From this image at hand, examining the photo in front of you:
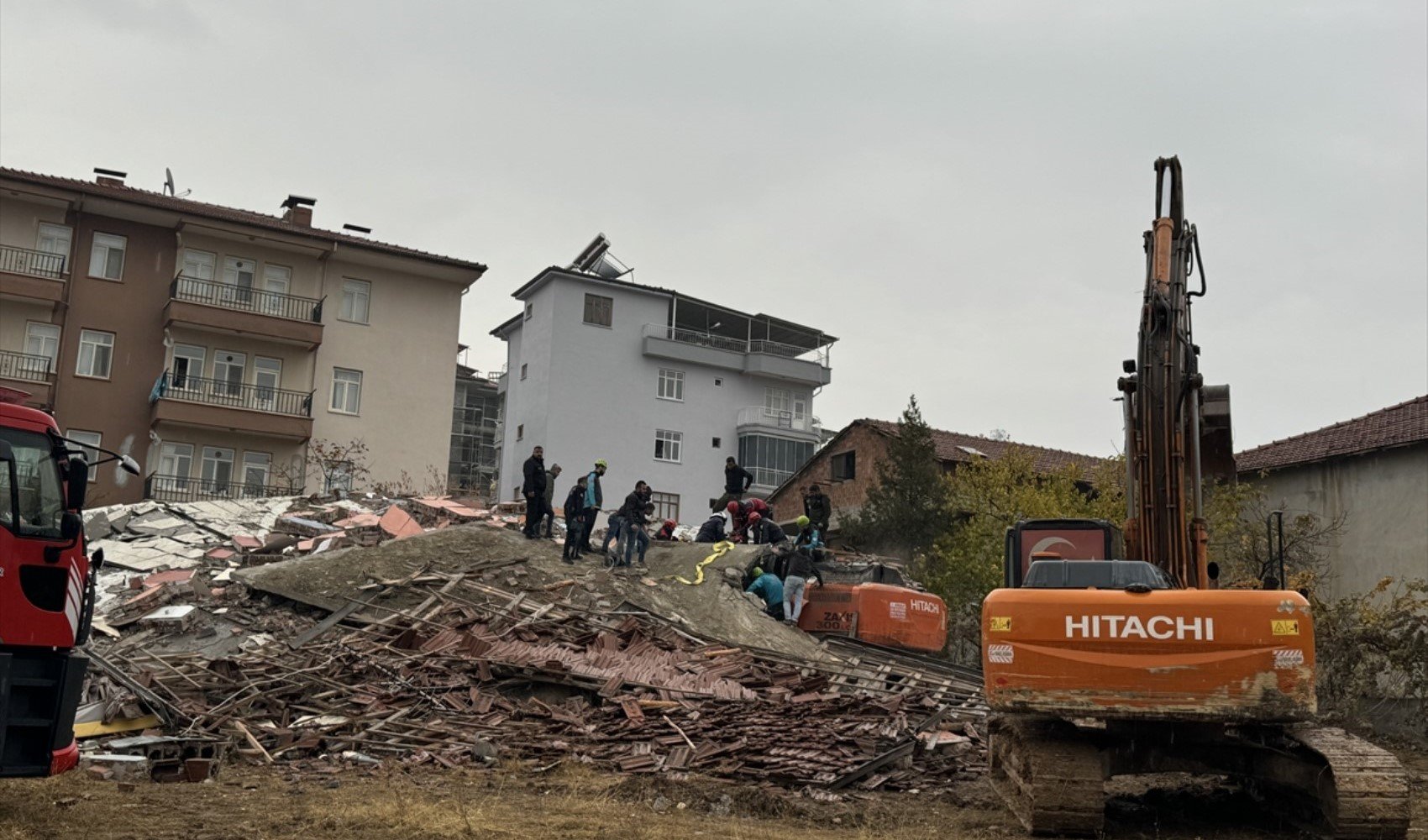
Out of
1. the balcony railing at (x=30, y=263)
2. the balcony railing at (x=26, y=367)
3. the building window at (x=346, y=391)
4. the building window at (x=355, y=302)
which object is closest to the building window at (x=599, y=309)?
the building window at (x=355, y=302)

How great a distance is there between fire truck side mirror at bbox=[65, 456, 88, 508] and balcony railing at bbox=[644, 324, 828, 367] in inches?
1931

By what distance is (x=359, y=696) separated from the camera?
1502 centimetres

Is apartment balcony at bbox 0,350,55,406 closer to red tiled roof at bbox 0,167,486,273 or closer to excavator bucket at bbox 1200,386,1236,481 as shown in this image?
red tiled roof at bbox 0,167,486,273

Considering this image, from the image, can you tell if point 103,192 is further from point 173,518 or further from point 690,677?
point 690,677

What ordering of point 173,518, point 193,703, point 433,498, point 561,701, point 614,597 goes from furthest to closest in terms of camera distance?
1. point 433,498
2. point 173,518
3. point 614,597
4. point 561,701
5. point 193,703

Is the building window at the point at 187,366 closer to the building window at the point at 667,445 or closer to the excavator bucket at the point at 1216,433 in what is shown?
the building window at the point at 667,445

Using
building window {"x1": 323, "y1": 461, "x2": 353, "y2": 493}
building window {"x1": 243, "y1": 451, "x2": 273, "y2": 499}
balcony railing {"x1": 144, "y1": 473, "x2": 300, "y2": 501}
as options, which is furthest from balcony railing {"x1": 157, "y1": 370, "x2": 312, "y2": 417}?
balcony railing {"x1": 144, "y1": 473, "x2": 300, "y2": 501}

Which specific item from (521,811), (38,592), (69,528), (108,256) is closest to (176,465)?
(108,256)

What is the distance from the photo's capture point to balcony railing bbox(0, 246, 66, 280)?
37.9m

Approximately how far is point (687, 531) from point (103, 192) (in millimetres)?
21278

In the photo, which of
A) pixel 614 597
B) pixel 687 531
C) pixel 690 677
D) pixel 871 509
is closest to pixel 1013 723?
pixel 690 677

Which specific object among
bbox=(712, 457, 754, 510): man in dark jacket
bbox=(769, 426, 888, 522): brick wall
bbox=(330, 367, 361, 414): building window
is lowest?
bbox=(712, 457, 754, 510): man in dark jacket

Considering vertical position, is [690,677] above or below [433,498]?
below

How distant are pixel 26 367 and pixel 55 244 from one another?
405cm
